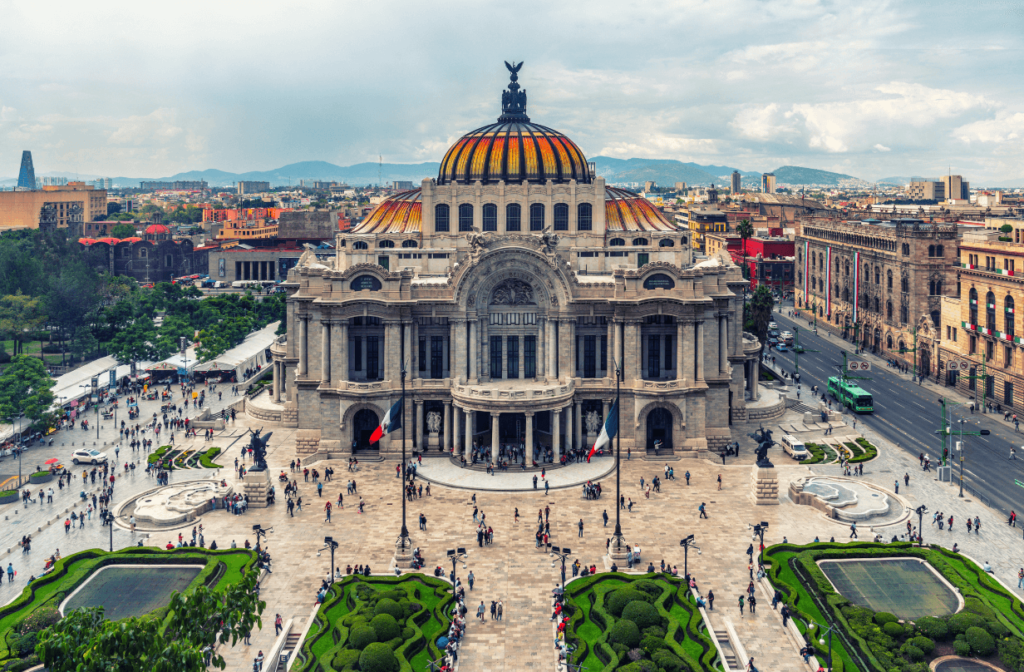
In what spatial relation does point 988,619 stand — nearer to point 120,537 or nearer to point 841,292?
point 120,537

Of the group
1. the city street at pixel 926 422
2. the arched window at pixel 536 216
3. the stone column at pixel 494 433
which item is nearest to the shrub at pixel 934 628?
the city street at pixel 926 422

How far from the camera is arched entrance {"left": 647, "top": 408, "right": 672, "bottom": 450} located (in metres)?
87.6

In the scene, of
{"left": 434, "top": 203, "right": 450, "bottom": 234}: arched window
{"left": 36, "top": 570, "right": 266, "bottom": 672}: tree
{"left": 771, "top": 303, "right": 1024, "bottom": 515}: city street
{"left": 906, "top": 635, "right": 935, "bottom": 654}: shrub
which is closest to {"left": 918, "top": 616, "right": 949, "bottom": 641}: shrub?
{"left": 906, "top": 635, "right": 935, "bottom": 654}: shrub

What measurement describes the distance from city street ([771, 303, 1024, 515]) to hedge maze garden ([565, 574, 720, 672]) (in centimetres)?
3340

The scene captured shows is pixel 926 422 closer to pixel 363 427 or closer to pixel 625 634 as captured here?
pixel 363 427

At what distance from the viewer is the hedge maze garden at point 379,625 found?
45844 millimetres

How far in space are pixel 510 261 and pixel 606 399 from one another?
15.5 metres

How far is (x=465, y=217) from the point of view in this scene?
330ft

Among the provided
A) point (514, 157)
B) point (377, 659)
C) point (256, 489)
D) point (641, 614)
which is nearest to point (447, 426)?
point (256, 489)

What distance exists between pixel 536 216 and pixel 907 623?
60.0m

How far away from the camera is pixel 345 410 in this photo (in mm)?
86188

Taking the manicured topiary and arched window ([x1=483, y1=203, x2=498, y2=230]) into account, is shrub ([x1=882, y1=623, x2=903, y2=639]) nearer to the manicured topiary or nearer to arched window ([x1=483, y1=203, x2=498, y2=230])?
the manicured topiary

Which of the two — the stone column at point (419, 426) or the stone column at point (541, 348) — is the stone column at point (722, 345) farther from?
the stone column at point (419, 426)

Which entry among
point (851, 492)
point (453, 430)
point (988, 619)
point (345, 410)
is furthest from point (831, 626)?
point (345, 410)
